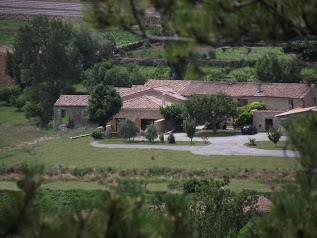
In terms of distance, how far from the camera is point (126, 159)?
35.8m

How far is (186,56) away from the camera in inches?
321

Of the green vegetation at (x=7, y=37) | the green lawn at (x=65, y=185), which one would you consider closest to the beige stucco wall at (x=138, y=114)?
the green lawn at (x=65, y=185)

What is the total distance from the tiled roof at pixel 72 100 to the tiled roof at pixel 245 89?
2.87 metres

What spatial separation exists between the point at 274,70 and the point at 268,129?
23.2 feet

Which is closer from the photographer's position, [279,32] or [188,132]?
[279,32]

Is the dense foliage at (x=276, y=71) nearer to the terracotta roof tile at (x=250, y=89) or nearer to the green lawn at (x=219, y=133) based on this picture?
the terracotta roof tile at (x=250, y=89)

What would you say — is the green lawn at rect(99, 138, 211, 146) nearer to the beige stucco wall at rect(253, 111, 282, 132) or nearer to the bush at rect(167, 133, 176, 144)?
the bush at rect(167, 133, 176, 144)

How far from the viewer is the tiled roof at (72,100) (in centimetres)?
4497

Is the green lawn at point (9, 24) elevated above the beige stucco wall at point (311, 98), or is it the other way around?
the green lawn at point (9, 24)

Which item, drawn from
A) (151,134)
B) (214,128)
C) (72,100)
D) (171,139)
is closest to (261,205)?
(171,139)

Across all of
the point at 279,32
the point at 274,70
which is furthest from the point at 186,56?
the point at 274,70

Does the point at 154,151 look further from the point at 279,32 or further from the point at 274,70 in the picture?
the point at 279,32

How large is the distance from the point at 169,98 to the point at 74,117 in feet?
13.0

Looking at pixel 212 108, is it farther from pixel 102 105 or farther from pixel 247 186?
pixel 247 186
